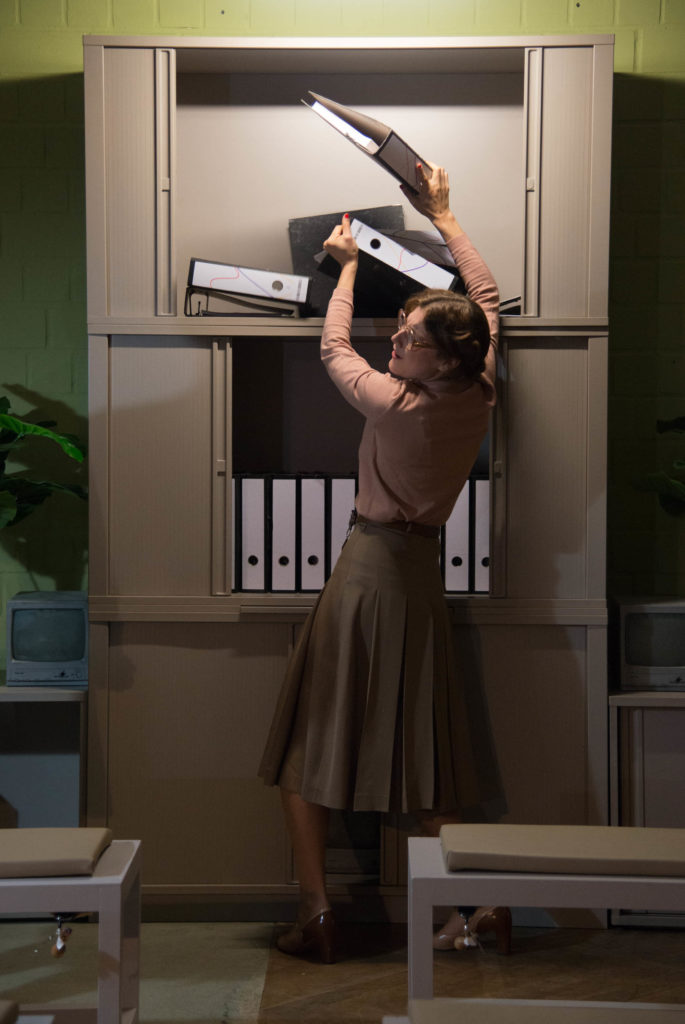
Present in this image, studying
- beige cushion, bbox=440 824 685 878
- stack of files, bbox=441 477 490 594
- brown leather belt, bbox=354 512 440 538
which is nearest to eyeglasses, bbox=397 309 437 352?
brown leather belt, bbox=354 512 440 538

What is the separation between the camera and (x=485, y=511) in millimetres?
2654

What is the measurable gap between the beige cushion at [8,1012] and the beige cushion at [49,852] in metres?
0.21

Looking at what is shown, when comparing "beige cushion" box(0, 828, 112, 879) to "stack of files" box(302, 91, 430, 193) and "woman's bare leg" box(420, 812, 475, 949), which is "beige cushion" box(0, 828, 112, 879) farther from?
"stack of files" box(302, 91, 430, 193)

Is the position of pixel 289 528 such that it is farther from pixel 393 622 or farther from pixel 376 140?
pixel 376 140

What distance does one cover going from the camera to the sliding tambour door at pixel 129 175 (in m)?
2.60

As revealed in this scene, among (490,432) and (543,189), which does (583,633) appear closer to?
(490,432)

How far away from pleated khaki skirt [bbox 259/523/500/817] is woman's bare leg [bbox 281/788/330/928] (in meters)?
0.06

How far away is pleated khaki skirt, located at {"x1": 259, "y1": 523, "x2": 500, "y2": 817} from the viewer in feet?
7.72

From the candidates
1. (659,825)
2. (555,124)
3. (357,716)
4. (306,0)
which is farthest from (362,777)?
(306,0)

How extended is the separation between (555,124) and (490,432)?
83 cm

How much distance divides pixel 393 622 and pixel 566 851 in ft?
2.69

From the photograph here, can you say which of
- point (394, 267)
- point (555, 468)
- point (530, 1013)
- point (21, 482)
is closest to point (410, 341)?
point (394, 267)

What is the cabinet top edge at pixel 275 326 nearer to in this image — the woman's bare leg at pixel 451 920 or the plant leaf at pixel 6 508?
the plant leaf at pixel 6 508

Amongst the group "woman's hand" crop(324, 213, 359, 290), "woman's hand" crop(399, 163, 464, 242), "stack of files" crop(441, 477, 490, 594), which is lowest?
"stack of files" crop(441, 477, 490, 594)
